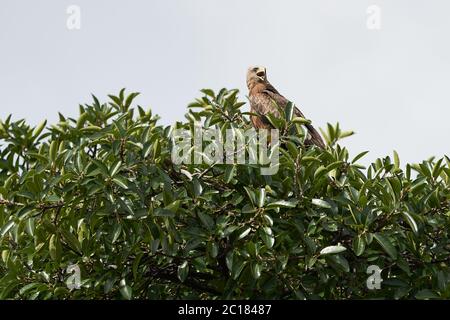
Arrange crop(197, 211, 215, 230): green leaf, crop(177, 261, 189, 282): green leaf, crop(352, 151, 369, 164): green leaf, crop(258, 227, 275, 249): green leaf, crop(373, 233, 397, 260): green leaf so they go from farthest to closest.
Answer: crop(352, 151, 369, 164): green leaf < crop(177, 261, 189, 282): green leaf < crop(197, 211, 215, 230): green leaf < crop(373, 233, 397, 260): green leaf < crop(258, 227, 275, 249): green leaf

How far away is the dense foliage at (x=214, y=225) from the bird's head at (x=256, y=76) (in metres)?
4.41

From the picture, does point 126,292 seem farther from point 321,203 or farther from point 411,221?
point 411,221

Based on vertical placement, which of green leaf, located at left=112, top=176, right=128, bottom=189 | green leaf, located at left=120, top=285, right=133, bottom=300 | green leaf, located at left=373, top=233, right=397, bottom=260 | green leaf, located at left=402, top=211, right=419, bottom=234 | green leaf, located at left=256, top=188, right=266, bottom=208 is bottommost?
green leaf, located at left=120, top=285, right=133, bottom=300

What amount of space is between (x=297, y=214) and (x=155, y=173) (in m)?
1.20

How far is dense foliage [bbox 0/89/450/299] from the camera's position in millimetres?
6211

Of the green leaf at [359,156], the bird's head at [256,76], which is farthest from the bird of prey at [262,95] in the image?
the green leaf at [359,156]

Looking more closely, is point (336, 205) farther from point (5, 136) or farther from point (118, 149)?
point (5, 136)

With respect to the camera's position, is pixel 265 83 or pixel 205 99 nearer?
pixel 205 99

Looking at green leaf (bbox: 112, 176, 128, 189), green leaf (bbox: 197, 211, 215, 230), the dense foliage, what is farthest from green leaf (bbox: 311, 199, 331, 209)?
green leaf (bbox: 112, 176, 128, 189)

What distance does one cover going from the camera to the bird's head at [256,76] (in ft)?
37.4

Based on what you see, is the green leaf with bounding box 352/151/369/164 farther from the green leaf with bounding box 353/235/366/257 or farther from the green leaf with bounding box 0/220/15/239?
the green leaf with bounding box 0/220/15/239

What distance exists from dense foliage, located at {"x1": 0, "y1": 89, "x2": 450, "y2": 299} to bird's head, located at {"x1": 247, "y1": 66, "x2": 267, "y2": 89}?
4.41m

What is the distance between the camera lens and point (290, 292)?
6.55m
